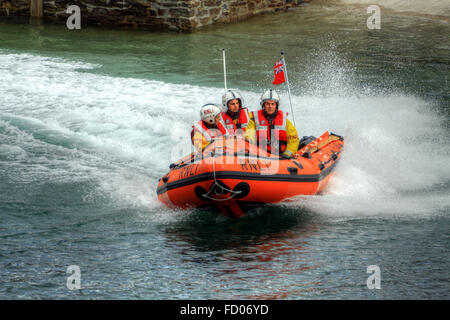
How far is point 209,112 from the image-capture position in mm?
6633

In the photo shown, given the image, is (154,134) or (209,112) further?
(154,134)

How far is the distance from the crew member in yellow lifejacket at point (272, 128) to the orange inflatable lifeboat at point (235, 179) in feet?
1.58

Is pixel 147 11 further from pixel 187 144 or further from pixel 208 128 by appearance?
pixel 208 128

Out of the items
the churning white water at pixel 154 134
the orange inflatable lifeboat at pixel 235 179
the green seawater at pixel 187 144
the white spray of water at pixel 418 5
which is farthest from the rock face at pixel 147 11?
the orange inflatable lifeboat at pixel 235 179

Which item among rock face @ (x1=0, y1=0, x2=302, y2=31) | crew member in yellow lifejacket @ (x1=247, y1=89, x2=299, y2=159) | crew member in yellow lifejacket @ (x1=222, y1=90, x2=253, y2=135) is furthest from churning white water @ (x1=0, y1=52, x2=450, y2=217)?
rock face @ (x1=0, y1=0, x2=302, y2=31)

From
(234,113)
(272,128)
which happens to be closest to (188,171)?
(234,113)

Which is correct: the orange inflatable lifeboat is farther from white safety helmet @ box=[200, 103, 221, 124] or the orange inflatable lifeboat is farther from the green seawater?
white safety helmet @ box=[200, 103, 221, 124]

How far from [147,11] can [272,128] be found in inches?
469

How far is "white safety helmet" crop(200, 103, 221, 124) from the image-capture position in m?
6.63

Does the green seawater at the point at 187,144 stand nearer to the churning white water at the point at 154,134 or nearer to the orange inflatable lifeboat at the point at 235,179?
the churning white water at the point at 154,134

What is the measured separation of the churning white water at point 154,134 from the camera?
7.43m

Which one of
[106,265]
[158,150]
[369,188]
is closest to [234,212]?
[106,265]

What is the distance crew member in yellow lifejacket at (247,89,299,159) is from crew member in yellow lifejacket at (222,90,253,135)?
0.12 meters
